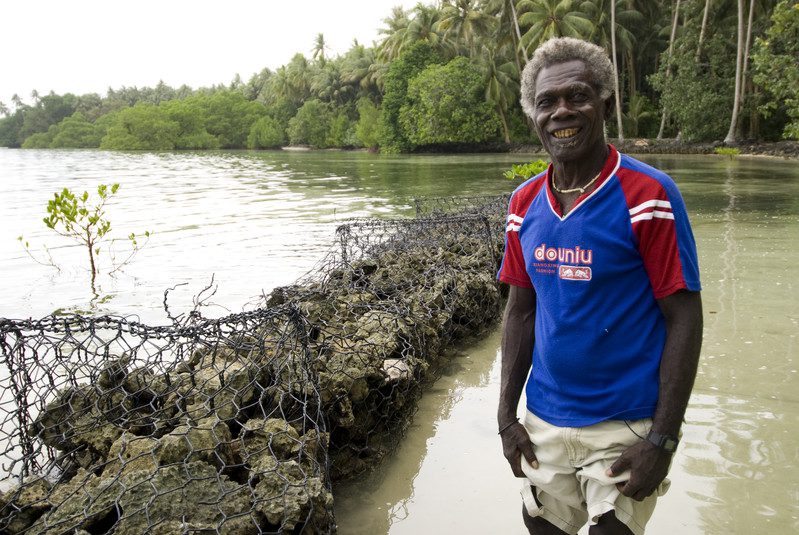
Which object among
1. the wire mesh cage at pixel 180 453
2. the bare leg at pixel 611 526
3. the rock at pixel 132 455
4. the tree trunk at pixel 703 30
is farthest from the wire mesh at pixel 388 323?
the tree trunk at pixel 703 30

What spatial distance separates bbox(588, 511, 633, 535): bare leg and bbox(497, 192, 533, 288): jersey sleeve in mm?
670

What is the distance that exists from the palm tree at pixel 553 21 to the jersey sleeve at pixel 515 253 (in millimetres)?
34481

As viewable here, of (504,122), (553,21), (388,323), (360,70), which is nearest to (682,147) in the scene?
(553,21)

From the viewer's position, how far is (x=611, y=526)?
171cm

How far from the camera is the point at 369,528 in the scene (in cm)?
295

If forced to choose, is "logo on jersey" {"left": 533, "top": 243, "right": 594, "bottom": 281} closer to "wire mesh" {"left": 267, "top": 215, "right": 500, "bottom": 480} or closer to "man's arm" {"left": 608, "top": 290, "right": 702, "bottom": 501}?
"man's arm" {"left": 608, "top": 290, "right": 702, "bottom": 501}

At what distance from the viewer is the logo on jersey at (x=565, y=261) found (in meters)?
1.68

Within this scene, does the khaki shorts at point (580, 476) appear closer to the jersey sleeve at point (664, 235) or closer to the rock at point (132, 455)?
the jersey sleeve at point (664, 235)

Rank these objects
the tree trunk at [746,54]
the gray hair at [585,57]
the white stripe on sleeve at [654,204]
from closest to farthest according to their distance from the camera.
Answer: the white stripe on sleeve at [654,204] → the gray hair at [585,57] → the tree trunk at [746,54]

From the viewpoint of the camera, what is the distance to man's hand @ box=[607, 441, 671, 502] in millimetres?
1634

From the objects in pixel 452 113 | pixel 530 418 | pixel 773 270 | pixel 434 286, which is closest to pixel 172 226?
pixel 434 286

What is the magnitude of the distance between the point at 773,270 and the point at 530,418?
259 inches

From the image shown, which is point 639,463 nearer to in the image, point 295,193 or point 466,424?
point 466,424

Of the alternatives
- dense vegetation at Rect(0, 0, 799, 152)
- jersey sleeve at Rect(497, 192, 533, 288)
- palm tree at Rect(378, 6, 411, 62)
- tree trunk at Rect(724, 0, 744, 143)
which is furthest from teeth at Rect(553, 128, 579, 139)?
palm tree at Rect(378, 6, 411, 62)
